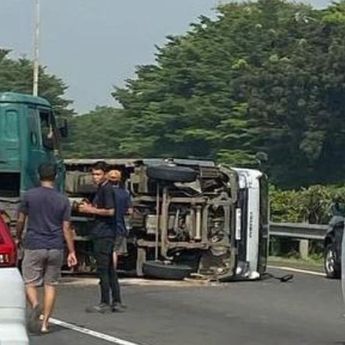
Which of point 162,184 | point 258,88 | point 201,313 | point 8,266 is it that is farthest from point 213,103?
point 8,266

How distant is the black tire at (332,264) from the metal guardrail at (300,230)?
319 centimetres

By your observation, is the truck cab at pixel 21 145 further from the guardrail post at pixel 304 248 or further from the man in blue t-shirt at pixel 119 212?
the guardrail post at pixel 304 248

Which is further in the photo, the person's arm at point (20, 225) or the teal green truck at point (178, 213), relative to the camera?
the teal green truck at point (178, 213)

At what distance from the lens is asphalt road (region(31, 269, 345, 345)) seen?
13398 millimetres

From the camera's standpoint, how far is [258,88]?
192ft

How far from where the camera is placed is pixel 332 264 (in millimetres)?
22781

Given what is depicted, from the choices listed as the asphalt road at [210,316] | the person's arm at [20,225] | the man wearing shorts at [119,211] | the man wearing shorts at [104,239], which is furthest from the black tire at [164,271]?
the person's arm at [20,225]

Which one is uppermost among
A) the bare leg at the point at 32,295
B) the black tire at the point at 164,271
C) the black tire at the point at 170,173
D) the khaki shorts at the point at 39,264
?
the black tire at the point at 170,173

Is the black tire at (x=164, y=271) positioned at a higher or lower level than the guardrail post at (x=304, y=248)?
higher

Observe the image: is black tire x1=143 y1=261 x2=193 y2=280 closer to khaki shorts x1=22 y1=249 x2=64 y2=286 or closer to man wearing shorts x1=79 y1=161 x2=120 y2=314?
man wearing shorts x1=79 y1=161 x2=120 y2=314

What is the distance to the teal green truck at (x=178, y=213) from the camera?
20.8 meters

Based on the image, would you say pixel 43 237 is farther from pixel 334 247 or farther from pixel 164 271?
pixel 334 247

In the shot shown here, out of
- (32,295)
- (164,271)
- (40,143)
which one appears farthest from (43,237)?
(164,271)

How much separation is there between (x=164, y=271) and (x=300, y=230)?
752 cm
